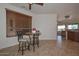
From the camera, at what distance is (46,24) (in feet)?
13.0

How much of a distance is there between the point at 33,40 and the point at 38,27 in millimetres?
782

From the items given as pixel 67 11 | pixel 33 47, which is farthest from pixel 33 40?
pixel 67 11

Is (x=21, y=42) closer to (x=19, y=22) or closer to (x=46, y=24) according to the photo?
(x=19, y=22)

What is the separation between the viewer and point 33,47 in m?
4.65

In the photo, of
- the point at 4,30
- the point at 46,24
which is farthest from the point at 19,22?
the point at 46,24

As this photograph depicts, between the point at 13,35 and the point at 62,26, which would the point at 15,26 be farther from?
the point at 62,26

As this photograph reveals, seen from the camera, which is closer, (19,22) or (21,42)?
(19,22)

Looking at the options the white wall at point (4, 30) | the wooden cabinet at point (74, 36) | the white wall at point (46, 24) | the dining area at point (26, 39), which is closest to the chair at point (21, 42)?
the dining area at point (26, 39)

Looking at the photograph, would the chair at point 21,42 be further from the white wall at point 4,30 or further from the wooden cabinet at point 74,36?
the wooden cabinet at point 74,36

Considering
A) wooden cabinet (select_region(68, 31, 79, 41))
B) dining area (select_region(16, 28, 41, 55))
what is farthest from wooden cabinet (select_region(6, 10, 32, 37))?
wooden cabinet (select_region(68, 31, 79, 41))

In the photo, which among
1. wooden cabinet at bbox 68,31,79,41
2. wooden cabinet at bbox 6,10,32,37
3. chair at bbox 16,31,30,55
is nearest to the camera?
wooden cabinet at bbox 6,10,32,37

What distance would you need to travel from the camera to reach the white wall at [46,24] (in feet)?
12.6

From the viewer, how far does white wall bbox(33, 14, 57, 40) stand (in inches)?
152

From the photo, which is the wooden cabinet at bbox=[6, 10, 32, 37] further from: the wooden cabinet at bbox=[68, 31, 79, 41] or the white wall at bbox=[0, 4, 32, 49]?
the wooden cabinet at bbox=[68, 31, 79, 41]
